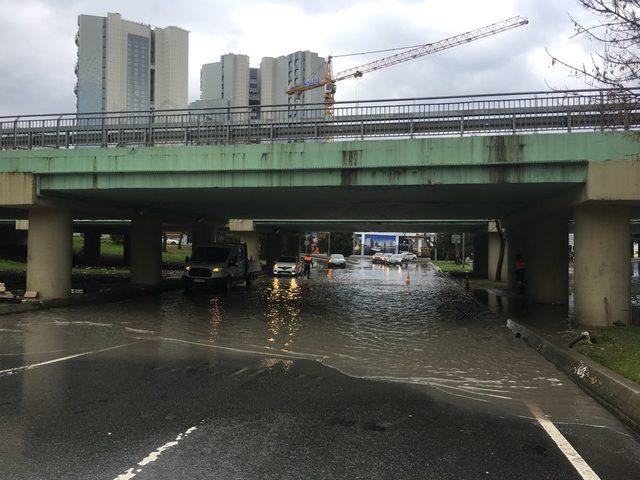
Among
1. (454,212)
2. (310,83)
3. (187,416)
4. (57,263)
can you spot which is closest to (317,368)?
(187,416)

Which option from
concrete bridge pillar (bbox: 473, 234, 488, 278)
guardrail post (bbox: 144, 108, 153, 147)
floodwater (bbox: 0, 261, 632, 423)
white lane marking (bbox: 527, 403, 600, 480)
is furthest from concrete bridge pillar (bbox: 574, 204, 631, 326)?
concrete bridge pillar (bbox: 473, 234, 488, 278)

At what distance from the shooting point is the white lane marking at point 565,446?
180 inches

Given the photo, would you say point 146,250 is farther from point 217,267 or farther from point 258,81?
point 258,81

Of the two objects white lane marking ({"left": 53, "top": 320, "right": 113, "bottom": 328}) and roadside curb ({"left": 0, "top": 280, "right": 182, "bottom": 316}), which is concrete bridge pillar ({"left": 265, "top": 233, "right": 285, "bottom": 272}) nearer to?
roadside curb ({"left": 0, "top": 280, "right": 182, "bottom": 316})

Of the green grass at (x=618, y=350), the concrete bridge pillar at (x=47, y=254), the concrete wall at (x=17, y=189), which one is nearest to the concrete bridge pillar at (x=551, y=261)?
the green grass at (x=618, y=350)

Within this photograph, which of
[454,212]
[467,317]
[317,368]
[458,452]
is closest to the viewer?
[458,452]

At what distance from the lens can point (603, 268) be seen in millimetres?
13055

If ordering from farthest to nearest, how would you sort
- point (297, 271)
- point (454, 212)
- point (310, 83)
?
point (310, 83), point (297, 271), point (454, 212)

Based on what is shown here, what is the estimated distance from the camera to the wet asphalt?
463 cm

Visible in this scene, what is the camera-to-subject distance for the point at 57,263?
1786 centimetres

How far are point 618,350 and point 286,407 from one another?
21.1 ft

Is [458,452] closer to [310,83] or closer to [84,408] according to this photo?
[84,408]

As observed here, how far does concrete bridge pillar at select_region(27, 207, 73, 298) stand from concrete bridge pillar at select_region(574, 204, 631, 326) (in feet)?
53.4

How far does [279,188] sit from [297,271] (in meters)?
21.2
